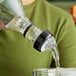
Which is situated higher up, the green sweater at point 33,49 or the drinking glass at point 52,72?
the green sweater at point 33,49

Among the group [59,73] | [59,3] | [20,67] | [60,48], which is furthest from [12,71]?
[59,3]

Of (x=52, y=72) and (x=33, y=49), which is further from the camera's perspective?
(x=33, y=49)

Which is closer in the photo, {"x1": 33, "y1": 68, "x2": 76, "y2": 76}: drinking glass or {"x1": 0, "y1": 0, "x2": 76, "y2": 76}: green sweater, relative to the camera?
{"x1": 33, "y1": 68, "x2": 76, "y2": 76}: drinking glass

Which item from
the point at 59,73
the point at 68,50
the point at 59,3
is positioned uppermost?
the point at 59,3

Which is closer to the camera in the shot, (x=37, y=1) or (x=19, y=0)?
(x=19, y=0)

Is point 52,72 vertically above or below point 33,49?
below

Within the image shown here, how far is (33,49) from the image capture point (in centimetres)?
105

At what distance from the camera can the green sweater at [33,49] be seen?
1.03 meters

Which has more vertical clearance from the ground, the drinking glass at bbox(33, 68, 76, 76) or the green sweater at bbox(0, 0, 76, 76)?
the green sweater at bbox(0, 0, 76, 76)

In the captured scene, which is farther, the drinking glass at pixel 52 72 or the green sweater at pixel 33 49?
the green sweater at pixel 33 49

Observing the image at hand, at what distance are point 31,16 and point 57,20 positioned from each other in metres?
0.10

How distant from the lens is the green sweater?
1027mm

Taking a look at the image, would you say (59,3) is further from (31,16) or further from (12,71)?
(12,71)

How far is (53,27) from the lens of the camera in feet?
3.68
